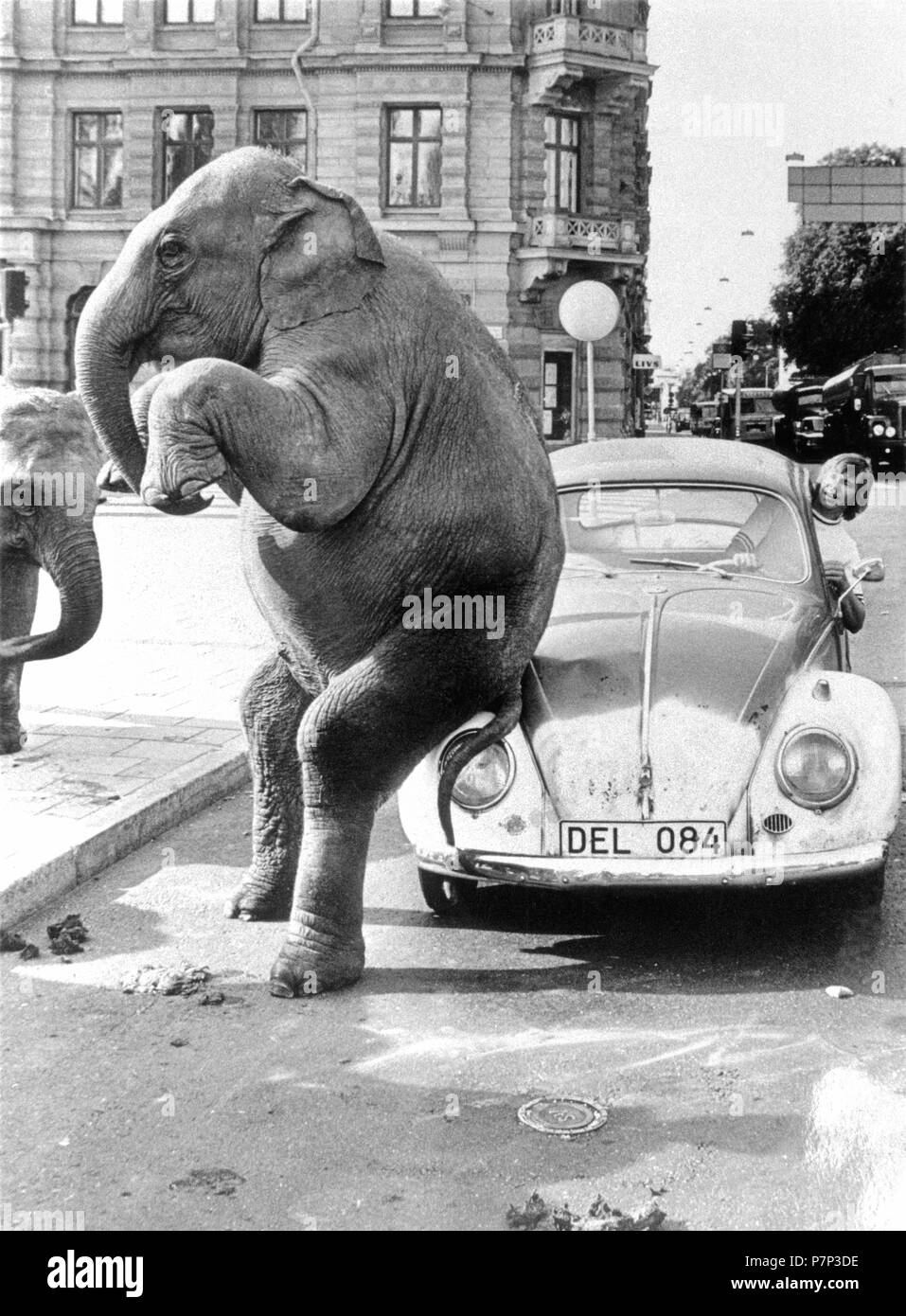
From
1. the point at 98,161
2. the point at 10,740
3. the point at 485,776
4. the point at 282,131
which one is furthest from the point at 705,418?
the point at 485,776

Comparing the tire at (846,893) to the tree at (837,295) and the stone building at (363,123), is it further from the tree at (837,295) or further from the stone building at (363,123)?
the tree at (837,295)

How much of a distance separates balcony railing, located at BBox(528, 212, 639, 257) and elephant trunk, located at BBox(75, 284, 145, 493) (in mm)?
14854

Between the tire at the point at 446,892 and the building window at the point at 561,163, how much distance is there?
1565 cm

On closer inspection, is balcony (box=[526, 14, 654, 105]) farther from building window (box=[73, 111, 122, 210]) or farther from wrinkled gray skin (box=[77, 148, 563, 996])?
wrinkled gray skin (box=[77, 148, 563, 996])

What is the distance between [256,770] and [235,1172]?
76.4 inches

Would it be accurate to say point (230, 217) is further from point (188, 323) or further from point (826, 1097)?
point (826, 1097)

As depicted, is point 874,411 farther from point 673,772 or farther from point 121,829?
point 673,772

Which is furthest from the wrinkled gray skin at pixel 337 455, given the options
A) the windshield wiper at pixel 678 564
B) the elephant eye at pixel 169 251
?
the windshield wiper at pixel 678 564

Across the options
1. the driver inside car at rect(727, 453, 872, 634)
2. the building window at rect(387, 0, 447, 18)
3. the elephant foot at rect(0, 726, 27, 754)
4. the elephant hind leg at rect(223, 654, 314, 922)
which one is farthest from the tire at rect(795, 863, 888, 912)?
the building window at rect(387, 0, 447, 18)

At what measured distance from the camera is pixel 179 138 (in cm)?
1986

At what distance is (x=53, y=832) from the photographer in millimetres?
6133

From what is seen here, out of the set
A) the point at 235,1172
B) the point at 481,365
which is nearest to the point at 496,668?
the point at 481,365

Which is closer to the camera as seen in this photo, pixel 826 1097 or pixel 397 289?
pixel 826 1097
